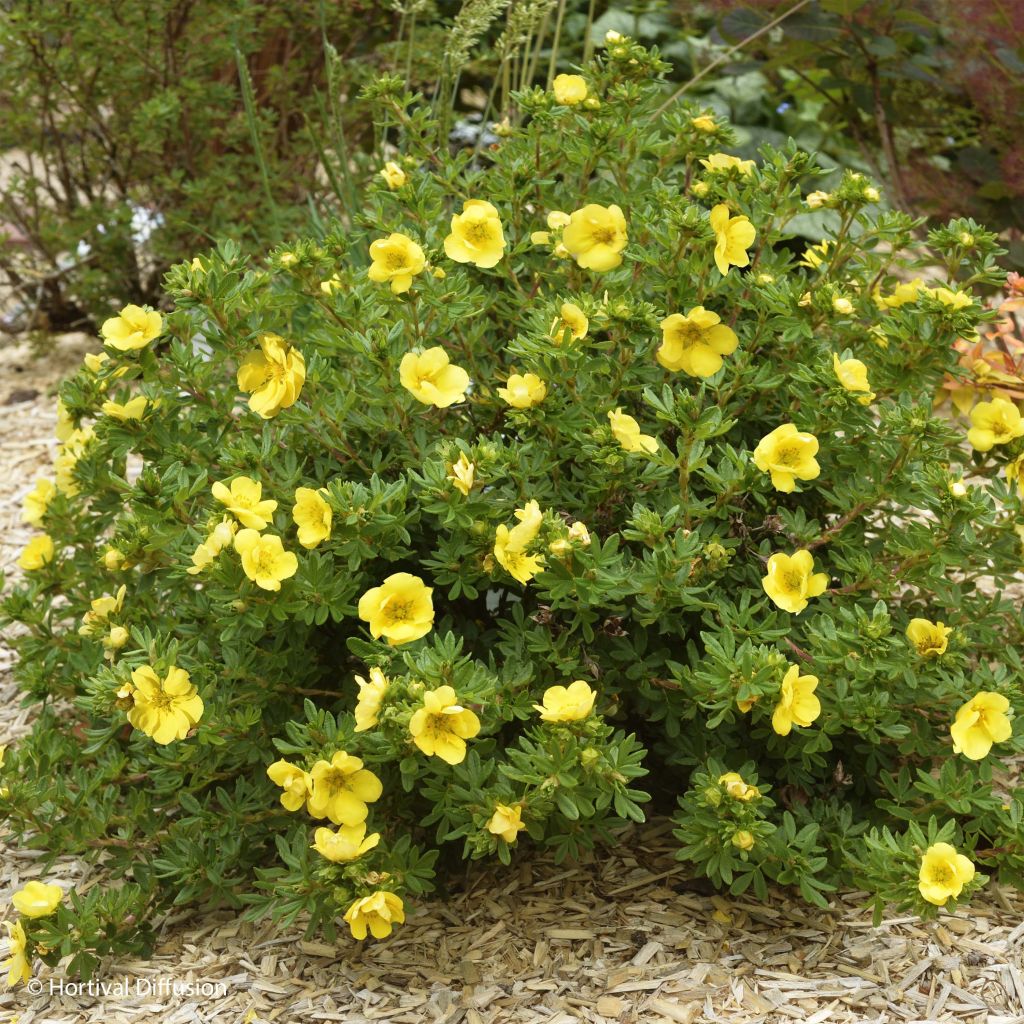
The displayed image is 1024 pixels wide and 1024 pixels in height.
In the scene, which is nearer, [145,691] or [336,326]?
[145,691]

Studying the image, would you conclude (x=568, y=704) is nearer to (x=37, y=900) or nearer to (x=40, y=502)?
(x=37, y=900)

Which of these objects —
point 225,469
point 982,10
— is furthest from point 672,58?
point 225,469

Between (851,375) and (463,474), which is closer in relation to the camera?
(463,474)

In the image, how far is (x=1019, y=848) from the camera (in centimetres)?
181

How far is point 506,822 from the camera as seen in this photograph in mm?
1632

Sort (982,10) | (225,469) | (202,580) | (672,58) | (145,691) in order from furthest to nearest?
(672,58) < (982,10) < (225,469) < (202,580) < (145,691)

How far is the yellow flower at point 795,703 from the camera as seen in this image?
1.65 m

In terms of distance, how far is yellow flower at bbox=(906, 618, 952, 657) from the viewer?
1.78 m

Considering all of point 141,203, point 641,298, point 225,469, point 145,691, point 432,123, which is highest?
point 432,123

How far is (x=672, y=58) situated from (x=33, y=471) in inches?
146

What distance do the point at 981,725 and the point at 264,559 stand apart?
1.09 m

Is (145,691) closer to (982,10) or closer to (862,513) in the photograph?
(862,513)

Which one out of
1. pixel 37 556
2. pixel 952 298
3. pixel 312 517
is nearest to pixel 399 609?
pixel 312 517

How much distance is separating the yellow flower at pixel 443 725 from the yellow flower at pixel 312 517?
0.30 meters
